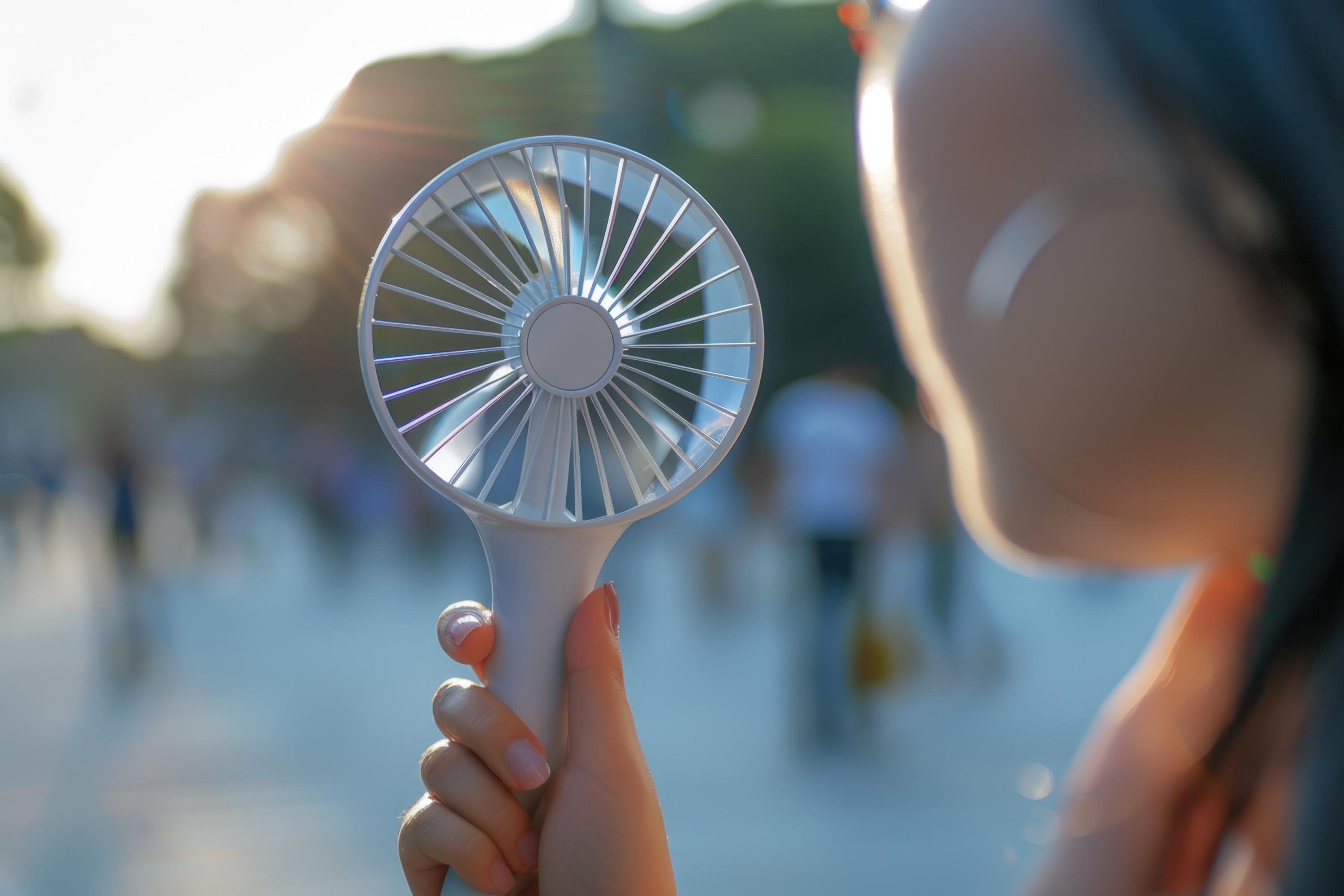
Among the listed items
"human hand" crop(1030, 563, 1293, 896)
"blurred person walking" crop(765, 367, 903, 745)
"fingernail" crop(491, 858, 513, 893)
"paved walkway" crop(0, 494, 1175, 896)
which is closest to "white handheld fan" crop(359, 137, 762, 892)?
"fingernail" crop(491, 858, 513, 893)

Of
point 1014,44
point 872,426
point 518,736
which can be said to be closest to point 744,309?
point 1014,44

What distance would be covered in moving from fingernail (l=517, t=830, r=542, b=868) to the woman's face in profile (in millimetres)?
520

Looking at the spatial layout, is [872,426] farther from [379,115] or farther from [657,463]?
[657,463]

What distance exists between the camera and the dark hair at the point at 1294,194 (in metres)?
0.53

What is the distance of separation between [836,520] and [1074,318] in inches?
154

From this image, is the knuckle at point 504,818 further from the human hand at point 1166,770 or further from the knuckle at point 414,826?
the human hand at point 1166,770

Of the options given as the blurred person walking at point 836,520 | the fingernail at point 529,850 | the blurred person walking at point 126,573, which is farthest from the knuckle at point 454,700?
the blurred person walking at point 126,573

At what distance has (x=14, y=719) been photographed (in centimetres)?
462

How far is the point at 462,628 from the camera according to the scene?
2.89 ft

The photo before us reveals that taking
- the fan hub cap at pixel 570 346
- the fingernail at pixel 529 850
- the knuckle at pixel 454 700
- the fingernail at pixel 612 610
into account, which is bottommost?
the fingernail at pixel 529 850

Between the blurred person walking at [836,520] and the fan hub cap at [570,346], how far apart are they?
11.9 ft

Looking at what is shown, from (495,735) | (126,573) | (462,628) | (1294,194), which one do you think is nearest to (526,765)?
(495,735)

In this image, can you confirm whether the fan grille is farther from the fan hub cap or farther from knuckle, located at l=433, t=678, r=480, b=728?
knuckle, located at l=433, t=678, r=480, b=728

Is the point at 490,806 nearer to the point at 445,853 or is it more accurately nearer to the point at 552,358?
the point at 445,853
